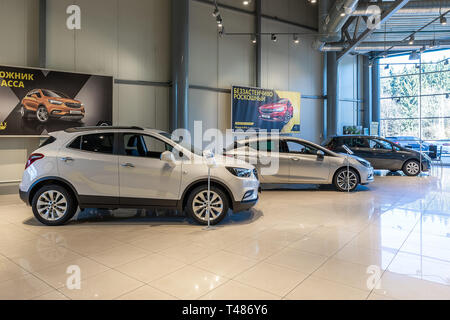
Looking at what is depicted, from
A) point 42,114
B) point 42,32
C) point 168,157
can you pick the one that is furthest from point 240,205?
point 42,32

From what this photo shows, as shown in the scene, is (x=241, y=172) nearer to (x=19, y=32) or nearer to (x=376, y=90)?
(x=19, y=32)

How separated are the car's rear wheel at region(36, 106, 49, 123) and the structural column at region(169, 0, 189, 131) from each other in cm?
338

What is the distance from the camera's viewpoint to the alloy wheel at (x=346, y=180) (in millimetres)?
7401

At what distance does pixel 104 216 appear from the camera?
521 cm

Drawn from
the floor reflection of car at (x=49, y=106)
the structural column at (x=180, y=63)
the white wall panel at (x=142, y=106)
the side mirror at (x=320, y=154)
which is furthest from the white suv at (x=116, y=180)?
the structural column at (x=180, y=63)

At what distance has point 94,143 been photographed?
464 cm

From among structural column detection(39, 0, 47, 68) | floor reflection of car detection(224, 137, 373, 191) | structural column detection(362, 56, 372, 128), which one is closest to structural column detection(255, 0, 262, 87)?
floor reflection of car detection(224, 137, 373, 191)

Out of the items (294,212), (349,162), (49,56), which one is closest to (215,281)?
(294,212)

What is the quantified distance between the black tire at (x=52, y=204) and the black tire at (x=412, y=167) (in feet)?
32.2

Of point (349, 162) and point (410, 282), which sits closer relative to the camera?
point (410, 282)

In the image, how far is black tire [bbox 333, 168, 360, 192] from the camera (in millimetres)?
7391

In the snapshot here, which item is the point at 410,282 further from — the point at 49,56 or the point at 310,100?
the point at 310,100

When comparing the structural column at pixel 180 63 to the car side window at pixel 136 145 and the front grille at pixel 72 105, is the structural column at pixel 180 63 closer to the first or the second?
the front grille at pixel 72 105

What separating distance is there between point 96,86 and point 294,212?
20.5 feet
